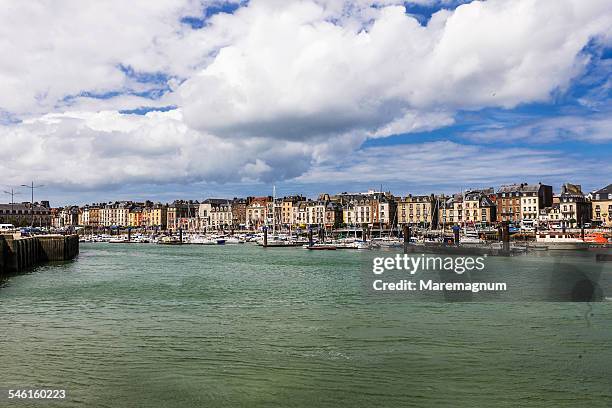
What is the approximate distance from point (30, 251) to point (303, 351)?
51753mm

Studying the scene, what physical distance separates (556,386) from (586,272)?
40709 mm

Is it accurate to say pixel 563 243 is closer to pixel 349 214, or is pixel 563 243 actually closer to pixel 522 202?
pixel 522 202

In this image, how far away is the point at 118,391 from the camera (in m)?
16.8

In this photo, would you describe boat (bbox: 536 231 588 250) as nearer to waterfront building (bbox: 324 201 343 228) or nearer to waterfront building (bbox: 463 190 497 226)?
waterfront building (bbox: 463 190 497 226)

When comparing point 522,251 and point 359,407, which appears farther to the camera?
point 522,251

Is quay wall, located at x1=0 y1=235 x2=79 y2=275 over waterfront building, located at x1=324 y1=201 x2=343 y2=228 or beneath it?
beneath

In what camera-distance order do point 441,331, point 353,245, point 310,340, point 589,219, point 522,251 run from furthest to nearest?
point 589,219, point 353,245, point 522,251, point 441,331, point 310,340

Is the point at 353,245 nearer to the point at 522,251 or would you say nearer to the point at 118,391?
the point at 522,251

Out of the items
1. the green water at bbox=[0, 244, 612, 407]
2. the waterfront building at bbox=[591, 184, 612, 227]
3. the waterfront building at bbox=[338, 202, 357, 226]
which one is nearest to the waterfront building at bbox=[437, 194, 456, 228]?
the waterfront building at bbox=[338, 202, 357, 226]

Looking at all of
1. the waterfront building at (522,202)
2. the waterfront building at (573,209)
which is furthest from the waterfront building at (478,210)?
the waterfront building at (573,209)

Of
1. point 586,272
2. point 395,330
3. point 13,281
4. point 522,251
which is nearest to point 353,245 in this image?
point 522,251

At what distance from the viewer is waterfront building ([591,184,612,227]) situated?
503 feet

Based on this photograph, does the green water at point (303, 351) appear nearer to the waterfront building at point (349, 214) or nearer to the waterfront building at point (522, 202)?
the waterfront building at point (522, 202)

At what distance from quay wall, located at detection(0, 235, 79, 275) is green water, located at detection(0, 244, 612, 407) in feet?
62.2
